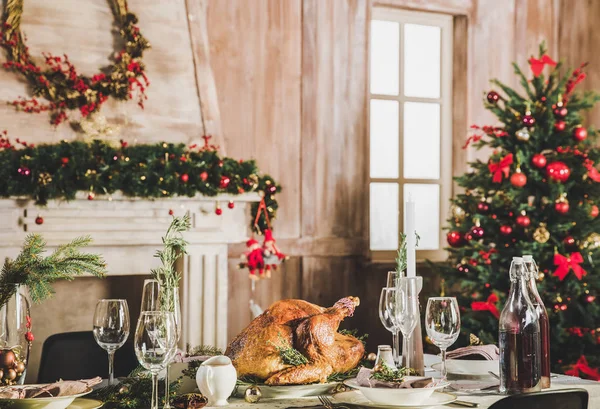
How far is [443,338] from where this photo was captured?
1.81 metres

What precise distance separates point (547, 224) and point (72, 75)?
2.45m

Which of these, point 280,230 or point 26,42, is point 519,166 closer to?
point 280,230

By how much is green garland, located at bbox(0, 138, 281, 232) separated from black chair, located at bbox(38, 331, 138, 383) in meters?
1.33

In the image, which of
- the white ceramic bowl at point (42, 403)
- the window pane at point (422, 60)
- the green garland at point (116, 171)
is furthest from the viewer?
the window pane at point (422, 60)

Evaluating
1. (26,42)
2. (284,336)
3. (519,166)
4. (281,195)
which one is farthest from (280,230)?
(284,336)

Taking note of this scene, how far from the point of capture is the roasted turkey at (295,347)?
178cm

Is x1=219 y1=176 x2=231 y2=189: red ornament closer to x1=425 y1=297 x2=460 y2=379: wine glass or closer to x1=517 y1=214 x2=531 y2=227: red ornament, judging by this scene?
x1=517 y1=214 x2=531 y2=227: red ornament

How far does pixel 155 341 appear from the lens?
1497 millimetres

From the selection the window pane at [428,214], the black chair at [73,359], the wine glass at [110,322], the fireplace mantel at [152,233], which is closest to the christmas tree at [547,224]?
the window pane at [428,214]

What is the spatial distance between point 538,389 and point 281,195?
2933mm

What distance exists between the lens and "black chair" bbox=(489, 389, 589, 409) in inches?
59.7

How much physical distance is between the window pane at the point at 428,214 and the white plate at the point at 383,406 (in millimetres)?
3455

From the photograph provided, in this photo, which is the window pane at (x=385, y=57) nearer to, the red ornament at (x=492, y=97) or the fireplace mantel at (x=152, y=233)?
the red ornament at (x=492, y=97)

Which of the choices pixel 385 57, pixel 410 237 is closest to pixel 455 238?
pixel 385 57
